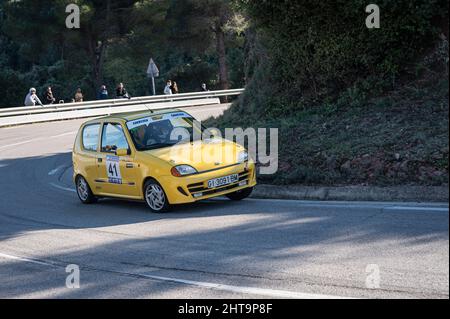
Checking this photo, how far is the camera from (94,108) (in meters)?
37.5

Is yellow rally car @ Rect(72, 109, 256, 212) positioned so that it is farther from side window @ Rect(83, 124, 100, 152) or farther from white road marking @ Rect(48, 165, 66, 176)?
white road marking @ Rect(48, 165, 66, 176)

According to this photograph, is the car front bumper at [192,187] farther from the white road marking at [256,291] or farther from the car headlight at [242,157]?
the white road marking at [256,291]

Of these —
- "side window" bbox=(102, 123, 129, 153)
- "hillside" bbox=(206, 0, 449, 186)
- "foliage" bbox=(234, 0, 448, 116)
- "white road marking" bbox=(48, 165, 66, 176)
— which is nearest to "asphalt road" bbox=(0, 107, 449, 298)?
"side window" bbox=(102, 123, 129, 153)

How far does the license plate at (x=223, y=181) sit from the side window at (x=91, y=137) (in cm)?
296

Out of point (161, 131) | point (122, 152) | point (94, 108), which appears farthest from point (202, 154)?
point (94, 108)

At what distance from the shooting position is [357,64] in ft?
52.7

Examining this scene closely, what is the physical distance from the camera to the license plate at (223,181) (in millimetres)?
11475

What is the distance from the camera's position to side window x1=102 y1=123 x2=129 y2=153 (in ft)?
41.4

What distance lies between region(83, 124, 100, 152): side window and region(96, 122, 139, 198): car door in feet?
0.74

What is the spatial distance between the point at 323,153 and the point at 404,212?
138 inches

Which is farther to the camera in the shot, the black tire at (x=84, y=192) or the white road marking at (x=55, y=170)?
the white road marking at (x=55, y=170)

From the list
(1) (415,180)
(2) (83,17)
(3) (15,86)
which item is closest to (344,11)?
(1) (415,180)

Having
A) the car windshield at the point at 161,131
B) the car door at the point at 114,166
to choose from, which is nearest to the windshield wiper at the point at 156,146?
the car windshield at the point at 161,131

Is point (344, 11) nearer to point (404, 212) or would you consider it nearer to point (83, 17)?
point (404, 212)
